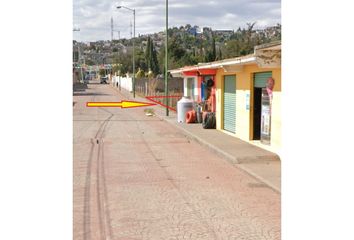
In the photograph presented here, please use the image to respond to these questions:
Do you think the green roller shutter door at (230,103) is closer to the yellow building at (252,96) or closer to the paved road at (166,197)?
the yellow building at (252,96)

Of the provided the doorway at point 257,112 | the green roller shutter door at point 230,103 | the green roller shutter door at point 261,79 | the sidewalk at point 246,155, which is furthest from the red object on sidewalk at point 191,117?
the green roller shutter door at point 261,79

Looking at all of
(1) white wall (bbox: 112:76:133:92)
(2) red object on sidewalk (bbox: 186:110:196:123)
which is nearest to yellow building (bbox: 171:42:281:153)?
(2) red object on sidewalk (bbox: 186:110:196:123)

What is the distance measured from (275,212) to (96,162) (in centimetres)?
642

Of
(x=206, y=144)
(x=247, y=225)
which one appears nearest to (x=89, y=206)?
(x=247, y=225)

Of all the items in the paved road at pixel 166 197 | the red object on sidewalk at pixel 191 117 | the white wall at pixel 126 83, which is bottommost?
the paved road at pixel 166 197

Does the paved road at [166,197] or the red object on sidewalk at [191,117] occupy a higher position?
the red object on sidewalk at [191,117]

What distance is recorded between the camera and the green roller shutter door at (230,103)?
767 inches

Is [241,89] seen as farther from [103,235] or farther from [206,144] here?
[103,235]

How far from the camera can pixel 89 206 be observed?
8.56 m

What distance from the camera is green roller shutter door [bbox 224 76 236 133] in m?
19.5

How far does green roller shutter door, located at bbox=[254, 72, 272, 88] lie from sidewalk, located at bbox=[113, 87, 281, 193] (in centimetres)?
186

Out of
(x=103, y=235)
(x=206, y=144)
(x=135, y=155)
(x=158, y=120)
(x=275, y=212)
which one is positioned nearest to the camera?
(x=103, y=235)

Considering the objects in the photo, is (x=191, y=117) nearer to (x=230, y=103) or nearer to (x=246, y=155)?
(x=230, y=103)
